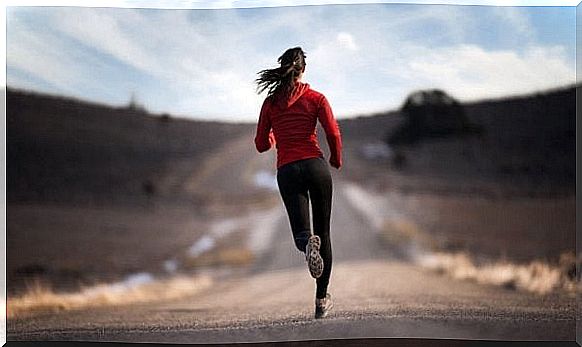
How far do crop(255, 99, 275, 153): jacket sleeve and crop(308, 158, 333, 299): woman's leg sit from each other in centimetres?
34

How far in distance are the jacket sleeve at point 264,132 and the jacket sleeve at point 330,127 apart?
37 centimetres

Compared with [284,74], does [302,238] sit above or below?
below

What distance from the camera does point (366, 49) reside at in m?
7.57

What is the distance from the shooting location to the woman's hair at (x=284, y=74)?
752 cm

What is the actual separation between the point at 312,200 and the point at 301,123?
21.6 inches

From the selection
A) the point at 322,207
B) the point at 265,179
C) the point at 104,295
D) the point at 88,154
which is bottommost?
the point at 104,295

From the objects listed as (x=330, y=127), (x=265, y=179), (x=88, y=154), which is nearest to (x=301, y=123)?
(x=330, y=127)

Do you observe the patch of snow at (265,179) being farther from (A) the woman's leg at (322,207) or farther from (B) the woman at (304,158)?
(A) the woman's leg at (322,207)

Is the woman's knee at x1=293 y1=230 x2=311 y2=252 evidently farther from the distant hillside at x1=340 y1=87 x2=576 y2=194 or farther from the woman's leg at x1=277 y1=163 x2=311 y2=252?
the distant hillside at x1=340 y1=87 x2=576 y2=194

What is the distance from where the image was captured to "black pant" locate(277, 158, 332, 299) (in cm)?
747

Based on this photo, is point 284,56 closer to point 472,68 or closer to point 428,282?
point 472,68

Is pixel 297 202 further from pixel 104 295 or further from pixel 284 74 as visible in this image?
pixel 104 295

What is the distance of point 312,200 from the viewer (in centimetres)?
748

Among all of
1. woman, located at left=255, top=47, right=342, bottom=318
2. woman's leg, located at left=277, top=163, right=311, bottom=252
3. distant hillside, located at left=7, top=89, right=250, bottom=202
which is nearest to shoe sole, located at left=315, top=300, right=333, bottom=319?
woman, located at left=255, top=47, right=342, bottom=318
